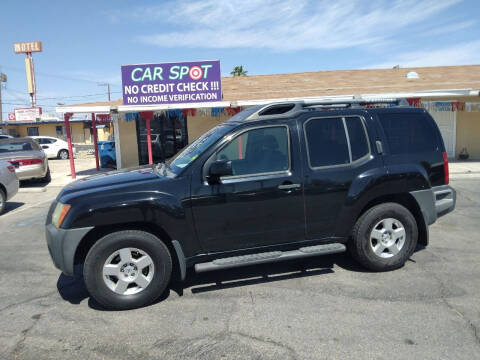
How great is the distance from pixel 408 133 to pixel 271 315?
8.84ft

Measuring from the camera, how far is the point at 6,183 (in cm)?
809

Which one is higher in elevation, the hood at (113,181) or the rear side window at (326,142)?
the rear side window at (326,142)

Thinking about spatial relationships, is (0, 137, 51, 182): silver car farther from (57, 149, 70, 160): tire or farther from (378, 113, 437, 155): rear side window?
(57, 149, 70, 160): tire

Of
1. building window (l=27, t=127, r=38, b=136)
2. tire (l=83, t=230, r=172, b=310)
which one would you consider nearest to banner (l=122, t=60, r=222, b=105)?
tire (l=83, t=230, r=172, b=310)

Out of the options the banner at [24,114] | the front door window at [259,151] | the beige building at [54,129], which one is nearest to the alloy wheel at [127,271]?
the front door window at [259,151]

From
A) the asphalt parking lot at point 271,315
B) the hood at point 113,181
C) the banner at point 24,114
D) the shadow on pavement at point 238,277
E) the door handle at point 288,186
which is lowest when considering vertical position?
the asphalt parking lot at point 271,315

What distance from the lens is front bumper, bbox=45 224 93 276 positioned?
340 centimetres

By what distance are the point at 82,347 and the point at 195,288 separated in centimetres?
131

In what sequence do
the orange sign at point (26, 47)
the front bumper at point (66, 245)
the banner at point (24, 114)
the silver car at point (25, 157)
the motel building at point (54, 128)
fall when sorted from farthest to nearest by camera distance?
the orange sign at point (26, 47), the motel building at point (54, 128), the banner at point (24, 114), the silver car at point (25, 157), the front bumper at point (66, 245)

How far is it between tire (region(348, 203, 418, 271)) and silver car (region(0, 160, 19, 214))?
24.7 ft

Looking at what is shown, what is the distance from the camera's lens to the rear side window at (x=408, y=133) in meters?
4.27

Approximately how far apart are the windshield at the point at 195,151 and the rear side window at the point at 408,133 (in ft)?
6.22

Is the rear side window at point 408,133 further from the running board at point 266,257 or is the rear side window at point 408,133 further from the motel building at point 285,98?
the motel building at point 285,98

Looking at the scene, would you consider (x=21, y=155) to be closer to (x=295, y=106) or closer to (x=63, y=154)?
(x=295, y=106)
